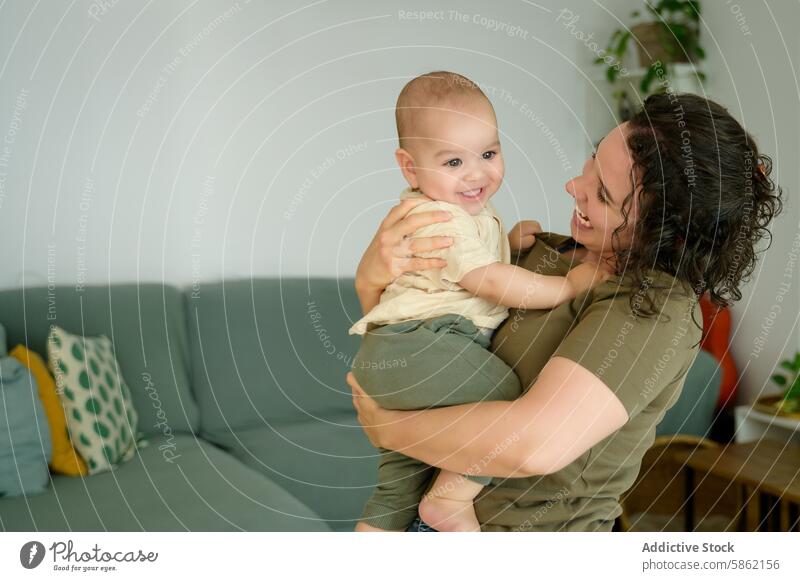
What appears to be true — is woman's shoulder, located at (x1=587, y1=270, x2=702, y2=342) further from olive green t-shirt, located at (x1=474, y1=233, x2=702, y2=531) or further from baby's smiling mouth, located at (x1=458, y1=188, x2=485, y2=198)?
baby's smiling mouth, located at (x1=458, y1=188, x2=485, y2=198)

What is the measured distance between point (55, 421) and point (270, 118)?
63 centimetres

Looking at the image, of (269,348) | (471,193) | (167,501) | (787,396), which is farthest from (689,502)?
(471,193)

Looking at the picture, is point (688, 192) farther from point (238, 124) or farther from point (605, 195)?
point (238, 124)

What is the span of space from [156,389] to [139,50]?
1.98 feet

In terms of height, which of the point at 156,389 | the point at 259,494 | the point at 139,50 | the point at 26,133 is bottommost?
the point at 259,494

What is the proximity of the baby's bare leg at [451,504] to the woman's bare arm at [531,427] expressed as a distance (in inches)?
1.8

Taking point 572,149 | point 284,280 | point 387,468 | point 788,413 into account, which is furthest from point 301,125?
point 788,413

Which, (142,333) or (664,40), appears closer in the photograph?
(142,333)

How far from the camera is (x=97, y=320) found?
140 centimetres

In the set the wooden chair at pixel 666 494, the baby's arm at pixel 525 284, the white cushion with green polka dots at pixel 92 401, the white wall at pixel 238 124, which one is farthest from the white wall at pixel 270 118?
the baby's arm at pixel 525 284

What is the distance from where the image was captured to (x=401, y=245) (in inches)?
27.2
